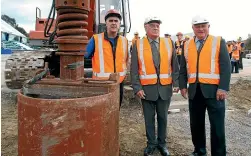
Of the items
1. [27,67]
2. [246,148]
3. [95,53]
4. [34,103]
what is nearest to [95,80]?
[34,103]

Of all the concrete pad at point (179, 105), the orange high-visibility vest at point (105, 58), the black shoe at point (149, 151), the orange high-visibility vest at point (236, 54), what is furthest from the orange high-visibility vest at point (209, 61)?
the orange high-visibility vest at point (236, 54)

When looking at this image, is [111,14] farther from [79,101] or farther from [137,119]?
[137,119]

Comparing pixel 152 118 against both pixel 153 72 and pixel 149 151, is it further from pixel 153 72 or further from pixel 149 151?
pixel 153 72

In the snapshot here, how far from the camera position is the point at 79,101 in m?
1.88

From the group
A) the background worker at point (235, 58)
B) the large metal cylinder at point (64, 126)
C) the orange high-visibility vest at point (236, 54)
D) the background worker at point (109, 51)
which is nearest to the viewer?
the large metal cylinder at point (64, 126)

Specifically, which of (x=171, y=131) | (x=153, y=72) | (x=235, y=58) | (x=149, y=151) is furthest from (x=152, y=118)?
(x=235, y=58)

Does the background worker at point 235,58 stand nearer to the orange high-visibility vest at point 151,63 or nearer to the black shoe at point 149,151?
the orange high-visibility vest at point 151,63

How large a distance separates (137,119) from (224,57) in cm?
293

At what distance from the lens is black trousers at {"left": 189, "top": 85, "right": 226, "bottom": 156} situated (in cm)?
369

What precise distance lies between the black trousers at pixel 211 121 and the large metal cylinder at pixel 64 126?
2099mm

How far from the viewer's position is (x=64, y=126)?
6.09ft

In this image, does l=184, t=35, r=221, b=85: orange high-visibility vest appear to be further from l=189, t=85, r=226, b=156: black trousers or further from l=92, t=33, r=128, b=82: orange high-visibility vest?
l=92, t=33, r=128, b=82: orange high-visibility vest

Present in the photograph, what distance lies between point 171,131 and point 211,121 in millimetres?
1663

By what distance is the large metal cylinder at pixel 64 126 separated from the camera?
185cm
